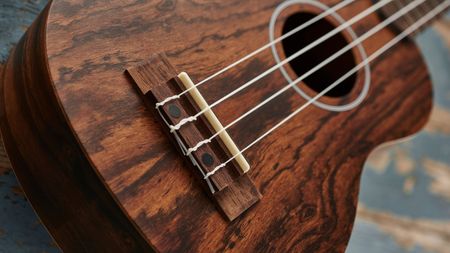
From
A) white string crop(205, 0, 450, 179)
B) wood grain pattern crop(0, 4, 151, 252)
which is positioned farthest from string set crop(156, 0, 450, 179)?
wood grain pattern crop(0, 4, 151, 252)

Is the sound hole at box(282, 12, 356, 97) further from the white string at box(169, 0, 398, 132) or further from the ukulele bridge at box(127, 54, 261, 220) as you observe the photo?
the ukulele bridge at box(127, 54, 261, 220)

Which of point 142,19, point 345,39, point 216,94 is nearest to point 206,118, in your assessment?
point 216,94

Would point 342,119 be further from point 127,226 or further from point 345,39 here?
point 127,226

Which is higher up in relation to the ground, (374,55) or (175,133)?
(175,133)

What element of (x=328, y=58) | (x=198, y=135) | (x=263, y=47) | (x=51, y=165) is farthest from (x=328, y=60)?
(x=51, y=165)

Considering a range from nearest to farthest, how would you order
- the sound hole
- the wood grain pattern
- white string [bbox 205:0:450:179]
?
the wood grain pattern, white string [bbox 205:0:450:179], the sound hole

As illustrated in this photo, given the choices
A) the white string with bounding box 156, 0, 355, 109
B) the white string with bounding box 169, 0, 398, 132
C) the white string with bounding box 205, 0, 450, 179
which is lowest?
the white string with bounding box 205, 0, 450, 179

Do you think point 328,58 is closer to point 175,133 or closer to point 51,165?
point 175,133

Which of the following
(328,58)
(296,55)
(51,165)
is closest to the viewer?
(51,165)
